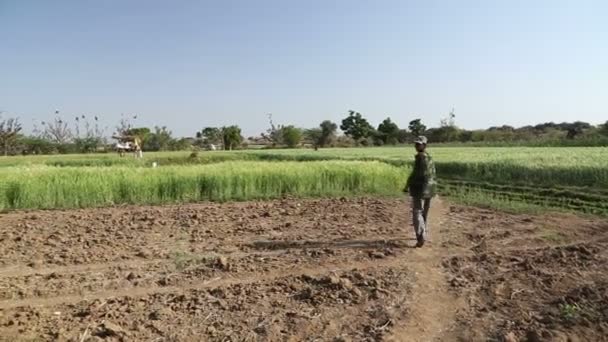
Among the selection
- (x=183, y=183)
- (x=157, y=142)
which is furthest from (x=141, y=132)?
(x=183, y=183)

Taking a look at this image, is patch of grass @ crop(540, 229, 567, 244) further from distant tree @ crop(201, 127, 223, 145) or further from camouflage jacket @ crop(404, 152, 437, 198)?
distant tree @ crop(201, 127, 223, 145)

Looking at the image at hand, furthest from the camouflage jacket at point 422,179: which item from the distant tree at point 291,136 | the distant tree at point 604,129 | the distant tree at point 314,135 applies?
the distant tree at point 314,135

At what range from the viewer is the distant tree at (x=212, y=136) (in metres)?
69.6

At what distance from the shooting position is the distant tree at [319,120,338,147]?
7444 centimetres

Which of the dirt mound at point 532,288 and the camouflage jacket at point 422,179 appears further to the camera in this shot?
the camouflage jacket at point 422,179

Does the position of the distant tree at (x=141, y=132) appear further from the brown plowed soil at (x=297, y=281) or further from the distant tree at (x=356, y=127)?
the brown plowed soil at (x=297, y=281)

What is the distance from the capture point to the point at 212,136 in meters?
70.8

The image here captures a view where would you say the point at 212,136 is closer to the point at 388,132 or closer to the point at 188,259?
the point at 388,132

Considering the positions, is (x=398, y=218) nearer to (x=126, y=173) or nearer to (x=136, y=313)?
(x=136, y=313)

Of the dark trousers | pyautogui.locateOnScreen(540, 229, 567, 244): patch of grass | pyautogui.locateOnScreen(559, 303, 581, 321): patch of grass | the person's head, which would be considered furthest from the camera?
pyautogui.locateOnScreen(540, 229, 567, 244): patch of grass

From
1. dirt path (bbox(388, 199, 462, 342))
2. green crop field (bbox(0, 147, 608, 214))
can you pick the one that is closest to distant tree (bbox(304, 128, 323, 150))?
green crop field (bbox(0, 147, 608, 214))

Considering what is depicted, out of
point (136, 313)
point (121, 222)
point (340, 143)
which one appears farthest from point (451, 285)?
point (340, 143)

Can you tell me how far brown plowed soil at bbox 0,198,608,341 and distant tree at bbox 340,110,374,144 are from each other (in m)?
71.9

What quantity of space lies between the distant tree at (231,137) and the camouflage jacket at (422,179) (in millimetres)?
60000
